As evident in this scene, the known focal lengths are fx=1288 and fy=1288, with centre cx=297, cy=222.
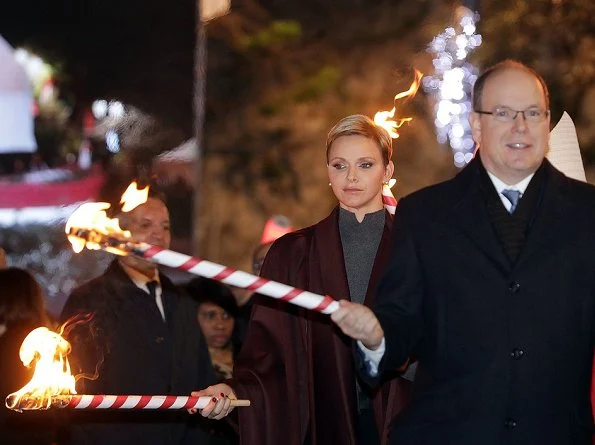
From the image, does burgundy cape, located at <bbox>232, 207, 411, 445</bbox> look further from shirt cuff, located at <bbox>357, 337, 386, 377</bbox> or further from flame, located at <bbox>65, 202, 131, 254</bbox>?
flame, located at <bbox>65, 202, 131, 254</bbox>

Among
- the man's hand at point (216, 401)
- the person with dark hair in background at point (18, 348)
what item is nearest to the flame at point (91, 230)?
the man's hand at point (216, 401)

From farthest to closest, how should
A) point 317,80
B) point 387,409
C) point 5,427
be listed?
point 317,80
point 5,427
point 387,409

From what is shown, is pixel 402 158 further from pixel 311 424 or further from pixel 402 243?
pixel 402 243

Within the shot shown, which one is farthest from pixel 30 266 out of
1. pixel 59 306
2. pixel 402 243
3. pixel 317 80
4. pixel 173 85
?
pixel 402 243

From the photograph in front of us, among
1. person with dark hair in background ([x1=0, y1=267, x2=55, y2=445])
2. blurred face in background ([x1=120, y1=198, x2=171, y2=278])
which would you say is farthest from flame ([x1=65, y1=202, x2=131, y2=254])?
person with dark hair in background ([x1=0, y1=267, x2=55, y2=445])

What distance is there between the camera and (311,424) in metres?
5.08

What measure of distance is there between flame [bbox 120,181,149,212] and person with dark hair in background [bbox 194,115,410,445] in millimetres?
648

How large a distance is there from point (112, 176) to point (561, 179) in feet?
19.0

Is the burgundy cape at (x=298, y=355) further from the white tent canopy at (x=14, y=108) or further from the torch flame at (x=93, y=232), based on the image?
the white tent canopy at (x=14, y=108)

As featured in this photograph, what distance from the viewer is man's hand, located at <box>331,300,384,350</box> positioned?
11.9 feet

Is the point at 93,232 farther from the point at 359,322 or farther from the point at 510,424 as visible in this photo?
the point at 510,424

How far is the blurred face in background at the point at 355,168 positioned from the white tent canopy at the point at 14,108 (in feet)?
14.8

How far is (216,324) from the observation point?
7148 mm

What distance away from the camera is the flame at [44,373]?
4559 millimetres
